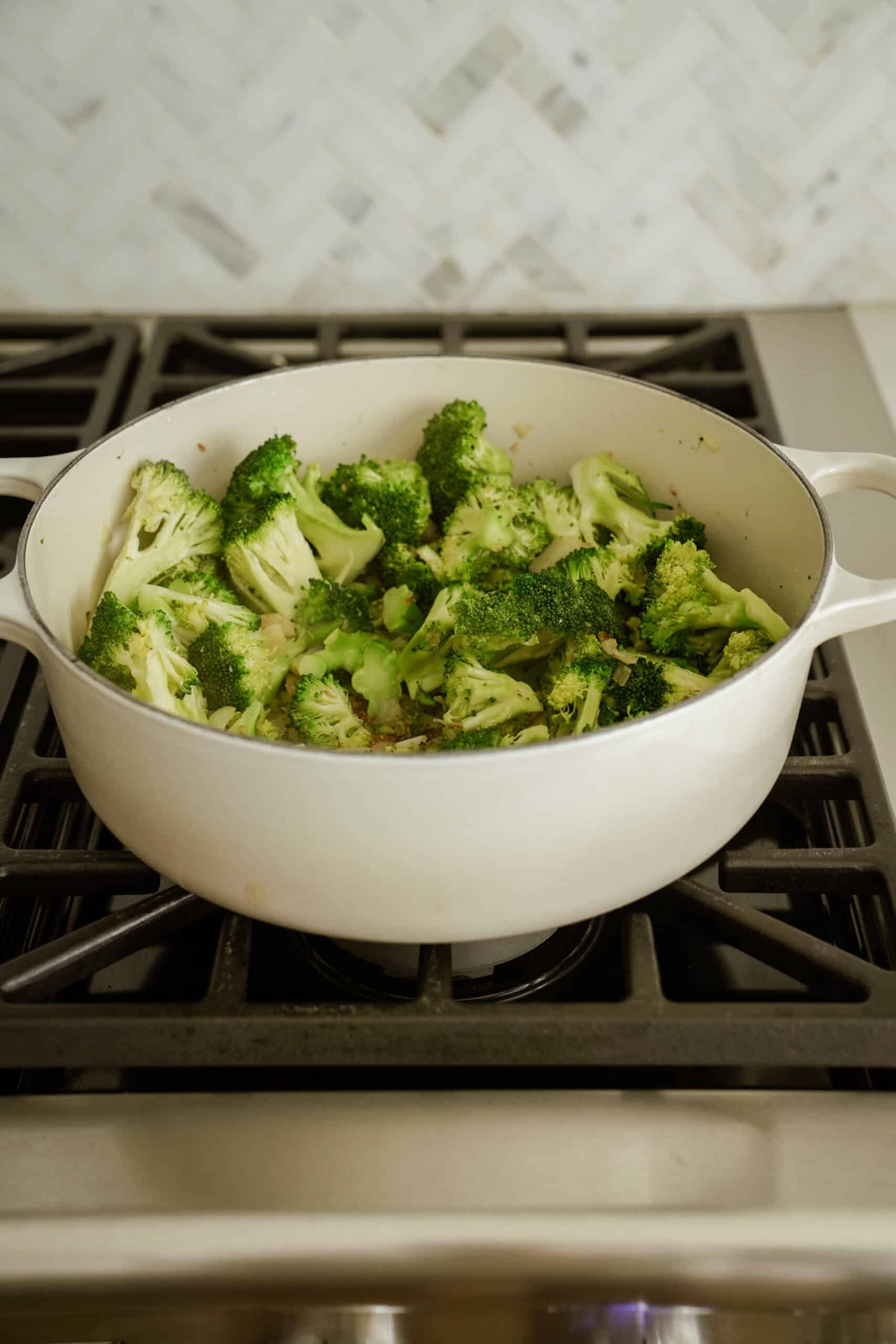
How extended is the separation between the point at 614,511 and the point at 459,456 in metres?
0.14

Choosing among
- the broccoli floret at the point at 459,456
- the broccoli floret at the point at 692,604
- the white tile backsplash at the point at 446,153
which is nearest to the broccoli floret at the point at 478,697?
the broccoli floret at the point at 692,604

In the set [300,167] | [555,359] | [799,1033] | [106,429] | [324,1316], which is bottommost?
[324,1316]

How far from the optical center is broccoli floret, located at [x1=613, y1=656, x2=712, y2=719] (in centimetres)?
78

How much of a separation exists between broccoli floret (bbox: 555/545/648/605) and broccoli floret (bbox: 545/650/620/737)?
116mm

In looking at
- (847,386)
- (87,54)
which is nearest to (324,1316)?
(847,386)

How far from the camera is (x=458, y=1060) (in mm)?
638

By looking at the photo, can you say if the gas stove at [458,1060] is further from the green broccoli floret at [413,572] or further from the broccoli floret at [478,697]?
the green broccoli floret at [413,572]

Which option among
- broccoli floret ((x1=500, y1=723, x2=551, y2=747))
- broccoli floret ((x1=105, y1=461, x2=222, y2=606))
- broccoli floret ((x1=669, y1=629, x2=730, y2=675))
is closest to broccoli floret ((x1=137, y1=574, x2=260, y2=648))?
broccoli floret ((x1=105, y1=461, x2=222, y2=606))

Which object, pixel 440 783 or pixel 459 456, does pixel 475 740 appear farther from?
pixel 459 456

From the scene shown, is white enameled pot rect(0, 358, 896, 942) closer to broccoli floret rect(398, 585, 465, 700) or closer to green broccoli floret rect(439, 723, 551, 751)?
green broccoli floret rect(439, 723, 551, 751)

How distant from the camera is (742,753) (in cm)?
65

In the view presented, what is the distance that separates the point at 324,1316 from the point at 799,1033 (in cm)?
31

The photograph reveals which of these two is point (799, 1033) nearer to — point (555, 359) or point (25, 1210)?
point (25, 1210)

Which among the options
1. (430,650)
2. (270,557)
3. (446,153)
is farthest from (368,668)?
(446,153)
